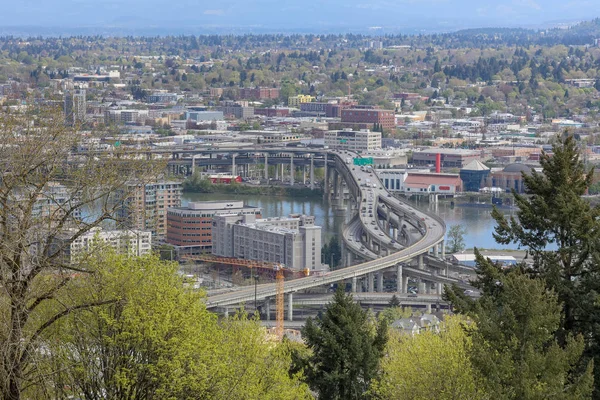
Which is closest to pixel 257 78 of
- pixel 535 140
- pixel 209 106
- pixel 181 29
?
pixel 209 106

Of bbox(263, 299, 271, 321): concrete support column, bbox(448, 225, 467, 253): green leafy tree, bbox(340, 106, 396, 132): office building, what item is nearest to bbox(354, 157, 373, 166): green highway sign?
bbox(448, 225, 467, 253): green leafy tree

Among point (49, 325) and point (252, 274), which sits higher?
point (49, 325)

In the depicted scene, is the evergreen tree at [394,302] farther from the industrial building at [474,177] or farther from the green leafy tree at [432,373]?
the industrial building at [474,177]

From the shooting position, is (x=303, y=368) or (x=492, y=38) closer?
(x=303, y=368)

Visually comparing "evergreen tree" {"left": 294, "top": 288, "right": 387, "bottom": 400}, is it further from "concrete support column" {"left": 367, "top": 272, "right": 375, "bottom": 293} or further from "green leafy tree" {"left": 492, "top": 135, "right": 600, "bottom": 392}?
"concrete support column" {"left": 367, "top": 272, "right": 375, "bottom": 293}

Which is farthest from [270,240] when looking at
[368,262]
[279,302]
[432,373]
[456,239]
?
[432,373]

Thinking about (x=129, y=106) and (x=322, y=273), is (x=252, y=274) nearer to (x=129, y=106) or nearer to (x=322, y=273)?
(x=322, y=273)
